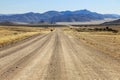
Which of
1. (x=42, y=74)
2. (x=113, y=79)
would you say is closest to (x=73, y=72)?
(x=42, y=74)

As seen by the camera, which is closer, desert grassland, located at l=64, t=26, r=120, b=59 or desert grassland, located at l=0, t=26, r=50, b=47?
desert grassland, located at l=64, t=26, r=120, b=59

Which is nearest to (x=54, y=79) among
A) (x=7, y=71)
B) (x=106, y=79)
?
(x=106, y=79)

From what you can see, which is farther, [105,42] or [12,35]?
[12,35]

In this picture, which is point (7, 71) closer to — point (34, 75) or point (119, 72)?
point (34, 75)

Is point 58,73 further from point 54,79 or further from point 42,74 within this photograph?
point 54,79

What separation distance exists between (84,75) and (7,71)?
145 inches

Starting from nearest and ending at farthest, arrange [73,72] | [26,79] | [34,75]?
1. [26,79]
2. [34,75]
3. [73,72]

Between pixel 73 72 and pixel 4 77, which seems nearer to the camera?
pixel 4 77

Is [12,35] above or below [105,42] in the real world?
below

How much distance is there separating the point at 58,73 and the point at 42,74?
79cm

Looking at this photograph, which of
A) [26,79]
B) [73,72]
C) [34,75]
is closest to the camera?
[26,79]

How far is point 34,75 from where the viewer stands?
11891mm

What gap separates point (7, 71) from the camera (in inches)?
511

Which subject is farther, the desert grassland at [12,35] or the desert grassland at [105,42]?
the desert grassland at [12,35]
